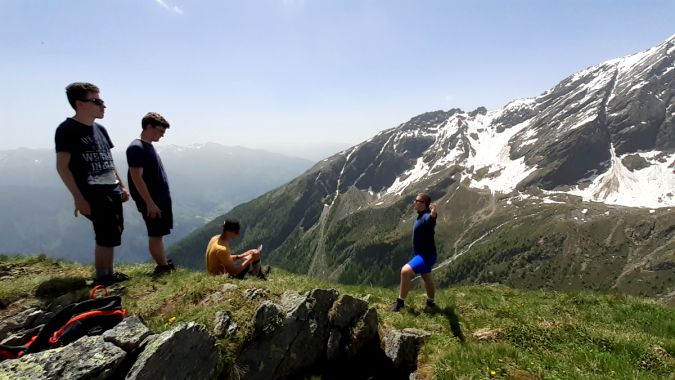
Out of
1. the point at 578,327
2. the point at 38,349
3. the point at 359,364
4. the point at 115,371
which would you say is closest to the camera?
the point at 115,371

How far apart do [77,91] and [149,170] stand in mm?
2762

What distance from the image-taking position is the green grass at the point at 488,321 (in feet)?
25.4

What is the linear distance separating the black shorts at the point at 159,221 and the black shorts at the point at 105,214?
0.85 metres

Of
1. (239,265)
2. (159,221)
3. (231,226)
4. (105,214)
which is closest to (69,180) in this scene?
(105,214)

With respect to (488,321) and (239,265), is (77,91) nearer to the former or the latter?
(239,265)

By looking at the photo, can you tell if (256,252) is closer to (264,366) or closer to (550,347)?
(264,366)

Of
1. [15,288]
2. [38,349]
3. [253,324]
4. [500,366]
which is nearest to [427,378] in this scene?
[500,366]

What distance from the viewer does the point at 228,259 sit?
12008 mm

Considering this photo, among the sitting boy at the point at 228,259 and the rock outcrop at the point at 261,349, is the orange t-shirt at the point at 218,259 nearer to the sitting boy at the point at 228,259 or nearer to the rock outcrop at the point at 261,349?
the sitting boy at the point at 228,259

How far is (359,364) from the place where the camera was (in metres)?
8.95

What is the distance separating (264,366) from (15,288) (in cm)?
740

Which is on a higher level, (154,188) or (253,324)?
(154,188)

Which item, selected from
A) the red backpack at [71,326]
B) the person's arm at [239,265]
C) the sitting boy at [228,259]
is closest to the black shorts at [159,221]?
the sitting boy at [228,259]

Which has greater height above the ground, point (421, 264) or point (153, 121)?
point (153, 121)
